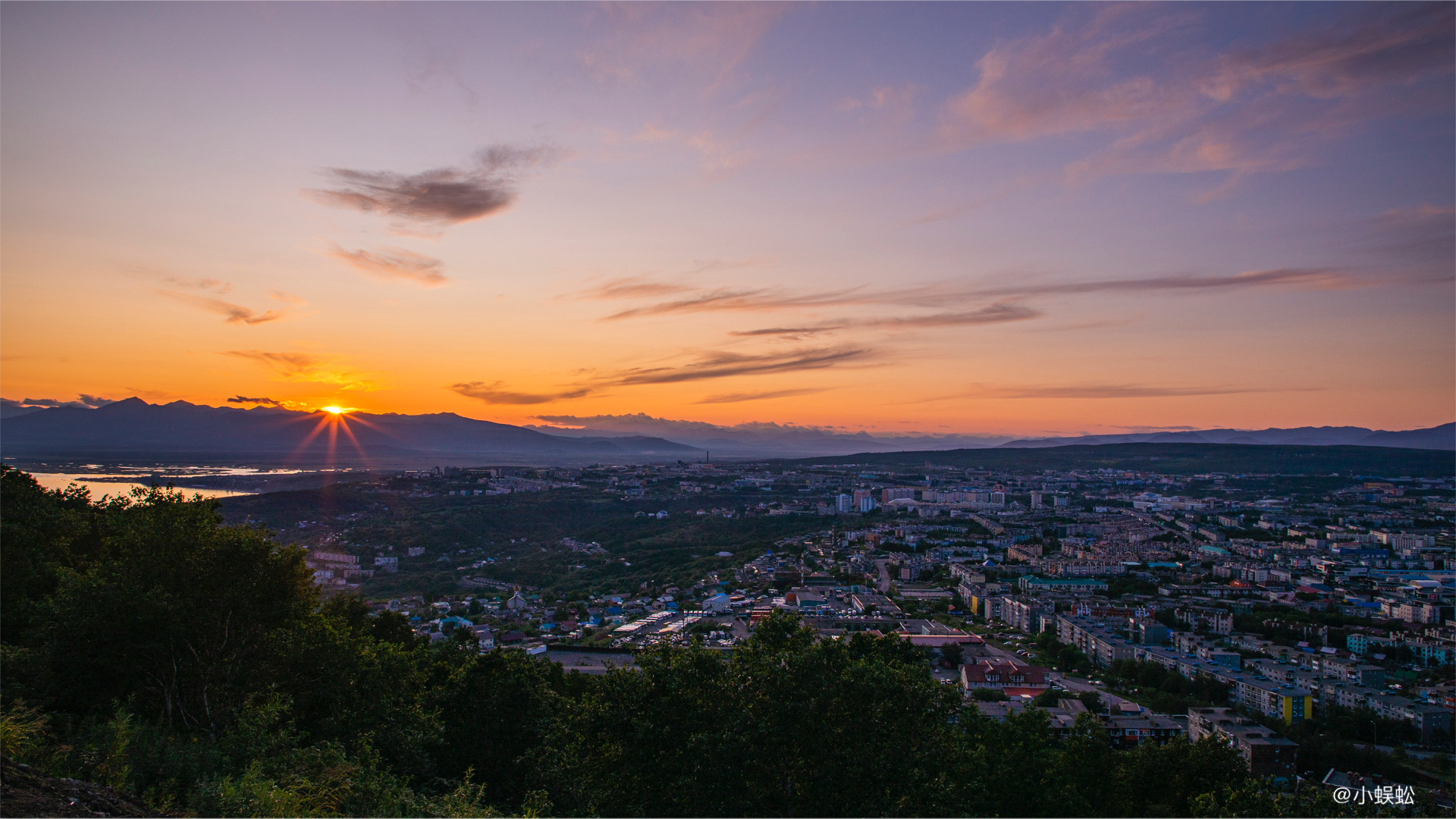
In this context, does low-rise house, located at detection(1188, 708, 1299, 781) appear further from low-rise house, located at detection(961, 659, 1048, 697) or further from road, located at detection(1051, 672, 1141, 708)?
low-rise house, located at detection(961, 659, 1048, 697)

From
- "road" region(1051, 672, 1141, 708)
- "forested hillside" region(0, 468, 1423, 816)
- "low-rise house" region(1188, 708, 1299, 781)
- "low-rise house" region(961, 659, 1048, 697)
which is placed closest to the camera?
"forested hillside" region(0, 468, 1423, 816)

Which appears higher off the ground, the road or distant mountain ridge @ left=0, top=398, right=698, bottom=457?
distant mountain ridge @ left=0, top=398, right=698, bottom=457

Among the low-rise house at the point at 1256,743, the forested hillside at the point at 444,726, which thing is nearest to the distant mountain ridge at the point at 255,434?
the forested hillside at the point at 444,726

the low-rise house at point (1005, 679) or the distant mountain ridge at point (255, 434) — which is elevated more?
the distant mountain ridge at point (255, 434)

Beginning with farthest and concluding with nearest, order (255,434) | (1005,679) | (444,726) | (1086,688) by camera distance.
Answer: (255,434) → (1086,688) → (1005,679) → (444,726)

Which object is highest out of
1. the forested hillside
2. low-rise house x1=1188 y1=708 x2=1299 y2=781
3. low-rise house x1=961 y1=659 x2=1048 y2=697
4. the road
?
the forested hillside

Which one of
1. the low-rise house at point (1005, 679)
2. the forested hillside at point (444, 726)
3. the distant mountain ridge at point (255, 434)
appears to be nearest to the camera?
the forested hillside at point (444, 726)

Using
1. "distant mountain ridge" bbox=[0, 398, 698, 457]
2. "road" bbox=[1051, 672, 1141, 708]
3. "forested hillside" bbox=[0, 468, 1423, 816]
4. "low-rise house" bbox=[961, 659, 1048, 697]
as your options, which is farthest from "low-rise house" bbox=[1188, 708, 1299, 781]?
"distant mountain ridge" bbox=[0, 398, 698, 457]

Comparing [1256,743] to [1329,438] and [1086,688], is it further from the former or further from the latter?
[1329,438]

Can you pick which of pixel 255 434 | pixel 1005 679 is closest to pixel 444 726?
pixel 1005 679

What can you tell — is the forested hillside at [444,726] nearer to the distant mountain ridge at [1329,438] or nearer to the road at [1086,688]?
the road at [1086,688]
